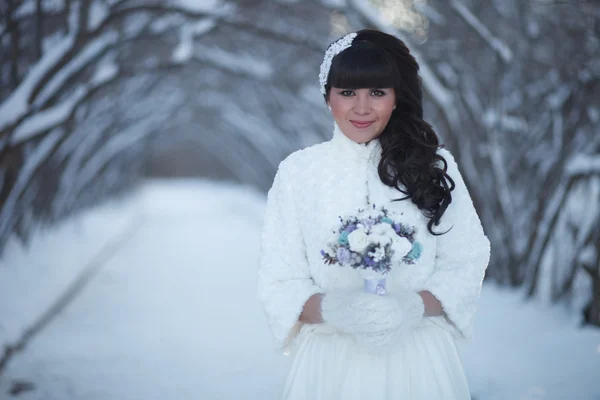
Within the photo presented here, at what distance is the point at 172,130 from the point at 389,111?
30.4m

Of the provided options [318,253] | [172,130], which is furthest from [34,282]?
[172,130]

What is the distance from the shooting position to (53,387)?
4836mm

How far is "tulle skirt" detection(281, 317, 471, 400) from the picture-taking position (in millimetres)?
2195

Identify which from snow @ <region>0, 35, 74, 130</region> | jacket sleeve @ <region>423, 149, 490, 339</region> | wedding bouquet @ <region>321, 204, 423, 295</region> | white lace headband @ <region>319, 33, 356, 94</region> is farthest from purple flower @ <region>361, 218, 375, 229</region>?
snow @ <region>0, 35, 74, 130</region>

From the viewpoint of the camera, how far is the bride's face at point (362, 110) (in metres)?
2.20

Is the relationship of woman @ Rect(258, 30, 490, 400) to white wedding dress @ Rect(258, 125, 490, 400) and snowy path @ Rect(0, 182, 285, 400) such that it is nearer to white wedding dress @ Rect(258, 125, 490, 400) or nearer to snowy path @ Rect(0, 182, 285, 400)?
white wedding dress @ Rect(258, 125, 490, 400)

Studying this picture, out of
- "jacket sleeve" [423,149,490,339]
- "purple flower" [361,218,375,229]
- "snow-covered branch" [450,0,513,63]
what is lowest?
"jacket sleeve" [423,149,490,339]

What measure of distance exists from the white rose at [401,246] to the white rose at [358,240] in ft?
0.31

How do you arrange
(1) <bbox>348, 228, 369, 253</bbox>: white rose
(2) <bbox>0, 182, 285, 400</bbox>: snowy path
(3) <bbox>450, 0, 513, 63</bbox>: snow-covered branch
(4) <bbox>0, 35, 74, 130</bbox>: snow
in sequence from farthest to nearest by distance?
(3) <bbox>450, 0, 513, 63</bbox>: snow-covered branch < (4) <bbox>0, 35, 74, 130</bbox>: snow < (2) <bbox>0, 182, 285, 400</bbox>: snowy path < (1) <bbox>348, 228, 369, 253</bbox>: white rose

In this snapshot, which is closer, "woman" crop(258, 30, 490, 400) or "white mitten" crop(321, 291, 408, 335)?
"white mitten" crop(321, 291, 408, 335)

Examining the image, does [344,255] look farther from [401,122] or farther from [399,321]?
[401,122]

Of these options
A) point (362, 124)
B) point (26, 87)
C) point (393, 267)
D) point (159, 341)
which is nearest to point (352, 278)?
point (393, 267)

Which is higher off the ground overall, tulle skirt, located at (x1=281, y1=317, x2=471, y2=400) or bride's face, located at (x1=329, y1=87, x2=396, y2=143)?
bride's face, located at (x1=329, y1=87, x2=396, y2=143)

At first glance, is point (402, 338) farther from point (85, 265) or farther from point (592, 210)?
point (85, 265)
